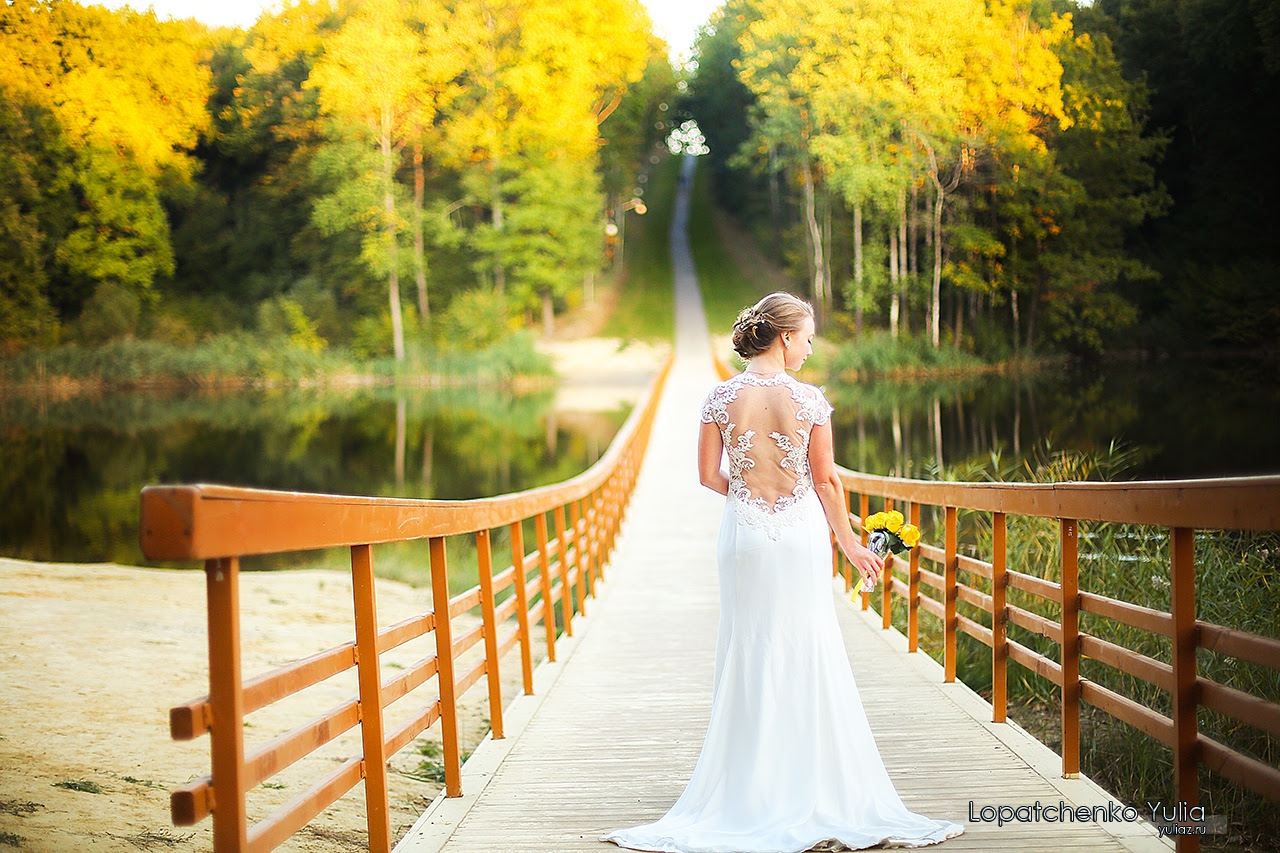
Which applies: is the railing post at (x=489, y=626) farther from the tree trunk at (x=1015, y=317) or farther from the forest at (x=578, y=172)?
the tree trunk at (x=1015, y=317)

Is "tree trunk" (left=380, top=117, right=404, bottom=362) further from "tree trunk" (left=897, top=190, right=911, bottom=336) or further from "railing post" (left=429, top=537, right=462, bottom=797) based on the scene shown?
"railing post" (left=429, top=537, right=462, bottom=797)

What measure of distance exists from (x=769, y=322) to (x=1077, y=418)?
73.1 ft

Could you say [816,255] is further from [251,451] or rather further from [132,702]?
[132,702]

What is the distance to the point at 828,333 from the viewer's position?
126ft

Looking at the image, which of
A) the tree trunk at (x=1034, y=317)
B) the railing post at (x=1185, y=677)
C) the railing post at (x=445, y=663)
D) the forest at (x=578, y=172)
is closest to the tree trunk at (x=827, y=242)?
the forest at (x=578, y=172)

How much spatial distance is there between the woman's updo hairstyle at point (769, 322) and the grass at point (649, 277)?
38.4 metres

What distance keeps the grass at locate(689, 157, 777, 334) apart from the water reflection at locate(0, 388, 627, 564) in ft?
48.9

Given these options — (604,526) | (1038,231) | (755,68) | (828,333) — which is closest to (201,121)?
(755,68)

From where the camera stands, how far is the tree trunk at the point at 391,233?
38.7m

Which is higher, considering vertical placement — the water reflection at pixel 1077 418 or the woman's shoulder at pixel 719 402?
the woman's shoulder at pixel 719 402

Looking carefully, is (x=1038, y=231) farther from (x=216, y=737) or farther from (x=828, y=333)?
(x=216, y=737)

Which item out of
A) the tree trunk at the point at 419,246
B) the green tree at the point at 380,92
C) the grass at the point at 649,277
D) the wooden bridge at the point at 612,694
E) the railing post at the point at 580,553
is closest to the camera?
the wooden bridge at the point at 612,694

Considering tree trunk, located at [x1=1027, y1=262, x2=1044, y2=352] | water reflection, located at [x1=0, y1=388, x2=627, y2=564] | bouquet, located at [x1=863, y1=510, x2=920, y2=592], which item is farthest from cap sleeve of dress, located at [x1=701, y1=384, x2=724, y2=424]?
tree trunk, located at [x1=1027, y1=262, x2=1044, y2=352]

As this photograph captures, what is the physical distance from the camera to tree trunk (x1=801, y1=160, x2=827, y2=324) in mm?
39812
